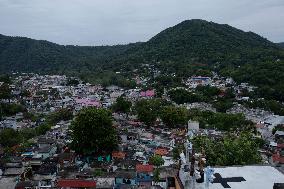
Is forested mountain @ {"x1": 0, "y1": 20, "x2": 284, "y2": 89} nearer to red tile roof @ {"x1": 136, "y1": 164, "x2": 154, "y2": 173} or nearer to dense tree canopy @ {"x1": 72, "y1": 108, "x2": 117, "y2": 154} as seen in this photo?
dense tree canopy @ {"x1": 72, "y1": 108, "x2": 117, "y2": 154}

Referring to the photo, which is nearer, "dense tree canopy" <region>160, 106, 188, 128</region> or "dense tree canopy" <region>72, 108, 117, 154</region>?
"dense tree canopy" <region>72, 108, 117, 154</region>

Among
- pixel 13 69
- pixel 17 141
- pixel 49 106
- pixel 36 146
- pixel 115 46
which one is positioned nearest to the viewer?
pixel 36 146

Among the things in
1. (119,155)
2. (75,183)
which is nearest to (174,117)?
(119,155)

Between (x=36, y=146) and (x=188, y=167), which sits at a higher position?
(x=188, y=167)

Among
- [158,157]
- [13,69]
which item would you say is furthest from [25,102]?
[13,69]

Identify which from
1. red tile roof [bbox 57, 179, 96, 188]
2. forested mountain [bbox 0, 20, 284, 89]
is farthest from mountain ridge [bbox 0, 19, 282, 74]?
red tile roof [bbox 57, 179, 96, 188]

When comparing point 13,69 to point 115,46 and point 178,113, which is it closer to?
point 115,46

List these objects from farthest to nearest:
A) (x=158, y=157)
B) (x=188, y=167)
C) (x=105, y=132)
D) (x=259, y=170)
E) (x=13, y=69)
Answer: (x=13, y=69) < (x=105, y=132) < (x=158, y=157) < (x=259, y=170) < (x=188, y=167)
